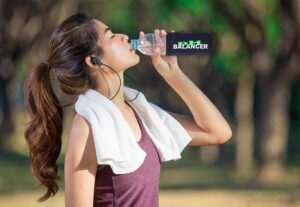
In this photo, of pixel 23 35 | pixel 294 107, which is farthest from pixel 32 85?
pixel 294 107

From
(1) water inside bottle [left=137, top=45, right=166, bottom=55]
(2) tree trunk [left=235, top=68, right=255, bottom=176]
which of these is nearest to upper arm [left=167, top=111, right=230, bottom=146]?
(1) water inside bottle [left=137, top=45, right=166, bottom=55]

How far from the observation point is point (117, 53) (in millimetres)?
3137

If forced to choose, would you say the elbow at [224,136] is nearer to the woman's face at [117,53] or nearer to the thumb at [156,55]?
the thumb at [156,55]

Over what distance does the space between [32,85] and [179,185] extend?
15402 millimetres

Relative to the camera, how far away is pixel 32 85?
126 inches

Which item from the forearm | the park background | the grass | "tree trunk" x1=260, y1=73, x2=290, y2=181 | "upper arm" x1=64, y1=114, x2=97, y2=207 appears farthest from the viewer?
"tree trunk" x1=260, y1=73, x2=290, y2=181

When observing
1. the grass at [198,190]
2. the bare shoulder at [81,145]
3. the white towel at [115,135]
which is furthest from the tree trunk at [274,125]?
the bare shoulder at [81,145]

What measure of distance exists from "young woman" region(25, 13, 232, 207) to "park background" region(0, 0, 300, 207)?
17.0 feet

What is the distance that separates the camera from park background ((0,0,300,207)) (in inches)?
615

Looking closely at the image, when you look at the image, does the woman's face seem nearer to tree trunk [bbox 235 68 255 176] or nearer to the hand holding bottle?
the hand holding bottle

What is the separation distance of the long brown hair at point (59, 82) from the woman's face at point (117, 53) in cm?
3

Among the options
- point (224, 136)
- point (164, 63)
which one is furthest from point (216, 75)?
point (164, 63)

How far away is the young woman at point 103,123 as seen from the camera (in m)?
2.94

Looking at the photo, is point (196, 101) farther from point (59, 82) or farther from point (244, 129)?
point (244, 129)
